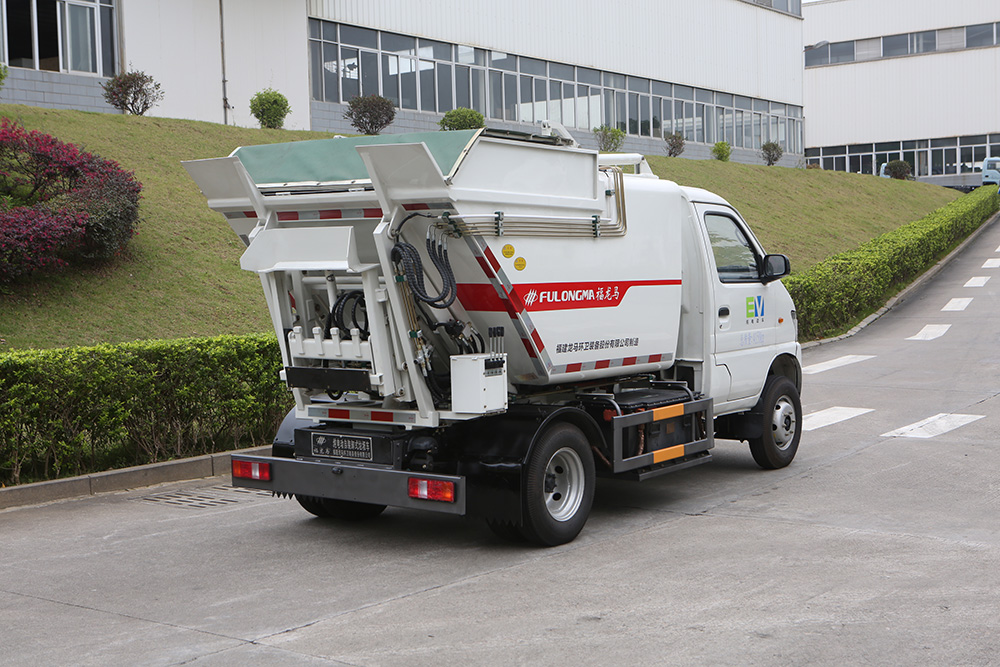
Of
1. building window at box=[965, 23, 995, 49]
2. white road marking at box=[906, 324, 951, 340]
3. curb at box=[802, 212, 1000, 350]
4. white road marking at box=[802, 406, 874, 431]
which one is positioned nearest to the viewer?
white road marking at box=[802, 406, 874, 431]

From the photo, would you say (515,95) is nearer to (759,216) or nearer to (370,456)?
(759,216)

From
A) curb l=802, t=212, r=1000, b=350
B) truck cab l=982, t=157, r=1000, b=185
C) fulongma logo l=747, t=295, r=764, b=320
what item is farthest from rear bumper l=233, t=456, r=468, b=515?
truck cab l=982, t=157, r=1000, b=185

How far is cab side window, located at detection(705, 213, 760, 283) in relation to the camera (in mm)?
8703

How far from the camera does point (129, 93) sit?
81.8ft

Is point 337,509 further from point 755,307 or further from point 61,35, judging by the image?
point 61,35

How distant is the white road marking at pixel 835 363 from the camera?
56.0 ft

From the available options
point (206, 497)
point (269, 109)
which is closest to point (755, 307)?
point (206, 497)

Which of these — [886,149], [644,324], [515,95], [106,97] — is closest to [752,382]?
[644,324]

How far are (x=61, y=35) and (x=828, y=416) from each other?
22.0 metres

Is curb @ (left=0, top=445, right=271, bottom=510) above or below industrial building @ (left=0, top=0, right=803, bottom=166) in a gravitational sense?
below

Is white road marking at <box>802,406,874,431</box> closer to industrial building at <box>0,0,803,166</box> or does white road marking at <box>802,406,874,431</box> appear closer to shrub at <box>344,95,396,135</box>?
shrub at <box>344,95,396,135</box>

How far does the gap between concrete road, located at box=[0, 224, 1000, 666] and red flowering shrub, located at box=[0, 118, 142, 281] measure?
6695mm

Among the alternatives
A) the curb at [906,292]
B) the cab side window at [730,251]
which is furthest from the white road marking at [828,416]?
the curb at [906,292]

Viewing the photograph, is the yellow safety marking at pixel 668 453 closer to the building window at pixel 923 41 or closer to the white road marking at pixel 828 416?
the white road marking at pixel 828 416
